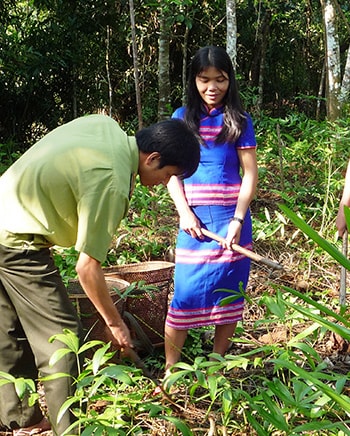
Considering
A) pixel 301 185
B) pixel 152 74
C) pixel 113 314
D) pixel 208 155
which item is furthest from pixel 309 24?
pixel 113 314

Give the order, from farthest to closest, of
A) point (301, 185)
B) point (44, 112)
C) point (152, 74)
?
point (152, 74) < point (44, 112) < point (301, 185)

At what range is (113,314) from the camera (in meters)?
1.84

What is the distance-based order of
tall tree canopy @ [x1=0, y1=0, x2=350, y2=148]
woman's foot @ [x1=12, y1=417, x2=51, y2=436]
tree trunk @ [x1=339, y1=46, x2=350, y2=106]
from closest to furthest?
1. woman's foot @ [x1=12, y1=417, x2=51, y2=436]
2. tree trunk @ [x1=339, y1=46, x2=350, y2=106]
3. tall tree canopy @ [x1=0, y1=0, x2=350, y2=148]

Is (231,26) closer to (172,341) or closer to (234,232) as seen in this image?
(234,232)

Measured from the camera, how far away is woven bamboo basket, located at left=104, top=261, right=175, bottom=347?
8.81 feet

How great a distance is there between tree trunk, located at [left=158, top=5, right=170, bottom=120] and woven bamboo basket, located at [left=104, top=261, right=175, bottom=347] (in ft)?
11.3

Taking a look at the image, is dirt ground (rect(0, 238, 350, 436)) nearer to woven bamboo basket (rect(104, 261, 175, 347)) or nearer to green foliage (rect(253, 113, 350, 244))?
green foliage (rect(253, 113, 350, 244))

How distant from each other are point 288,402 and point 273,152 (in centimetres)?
504

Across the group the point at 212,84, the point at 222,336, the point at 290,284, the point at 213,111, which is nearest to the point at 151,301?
the point at 222,336

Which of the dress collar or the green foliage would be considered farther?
Answer: the green foliage

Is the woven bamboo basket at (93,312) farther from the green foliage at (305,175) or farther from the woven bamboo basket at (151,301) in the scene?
the green foliage at (305,175)

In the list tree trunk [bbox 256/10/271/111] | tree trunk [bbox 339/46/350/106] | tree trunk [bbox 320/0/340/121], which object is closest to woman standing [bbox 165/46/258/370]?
tree trunk [bbox 320/0/340/121]

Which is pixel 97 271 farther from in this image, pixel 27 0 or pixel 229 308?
pixel 27 0

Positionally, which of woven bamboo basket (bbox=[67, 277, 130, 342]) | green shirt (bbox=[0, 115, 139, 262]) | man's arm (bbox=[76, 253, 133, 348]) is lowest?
woven bamboo basket (bbox=[67, 277, 130, 342])
